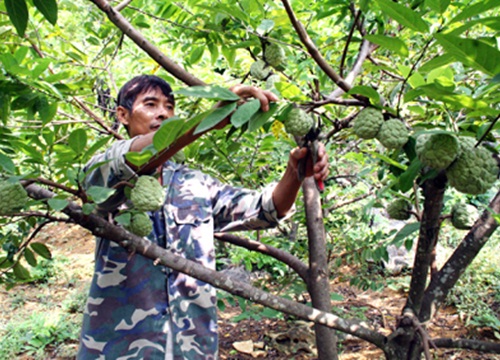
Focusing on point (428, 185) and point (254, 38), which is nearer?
point (428, 185)

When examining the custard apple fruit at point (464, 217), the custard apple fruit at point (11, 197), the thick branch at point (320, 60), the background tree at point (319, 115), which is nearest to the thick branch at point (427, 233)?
the background tree at point (319, 115)

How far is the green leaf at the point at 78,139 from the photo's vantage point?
3.56 ft

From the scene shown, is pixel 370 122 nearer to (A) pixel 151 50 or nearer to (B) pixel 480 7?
(B) pixel 480 7

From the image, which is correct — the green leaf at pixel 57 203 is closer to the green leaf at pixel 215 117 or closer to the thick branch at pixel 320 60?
the green leaf at pixel 215 117

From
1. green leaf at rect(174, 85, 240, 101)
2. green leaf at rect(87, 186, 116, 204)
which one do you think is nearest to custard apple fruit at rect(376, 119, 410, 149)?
green leaf at rect(174, 85, 240, 101)

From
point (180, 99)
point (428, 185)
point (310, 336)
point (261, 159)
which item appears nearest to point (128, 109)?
point (180, 99)

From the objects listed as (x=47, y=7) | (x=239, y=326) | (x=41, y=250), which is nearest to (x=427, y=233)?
(x=47, y=7)

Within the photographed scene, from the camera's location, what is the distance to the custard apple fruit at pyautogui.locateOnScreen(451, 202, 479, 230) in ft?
4.62

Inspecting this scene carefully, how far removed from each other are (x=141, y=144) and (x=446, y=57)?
2.61 feet

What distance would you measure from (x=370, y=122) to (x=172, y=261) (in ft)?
2.17

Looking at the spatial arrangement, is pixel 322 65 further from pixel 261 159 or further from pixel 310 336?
pixel 310 336

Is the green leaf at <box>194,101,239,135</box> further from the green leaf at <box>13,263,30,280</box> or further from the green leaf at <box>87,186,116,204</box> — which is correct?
the green leaf at <box>13,263,30,280</box>

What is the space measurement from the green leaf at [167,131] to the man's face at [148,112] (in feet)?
2.83

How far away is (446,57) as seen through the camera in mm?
802
